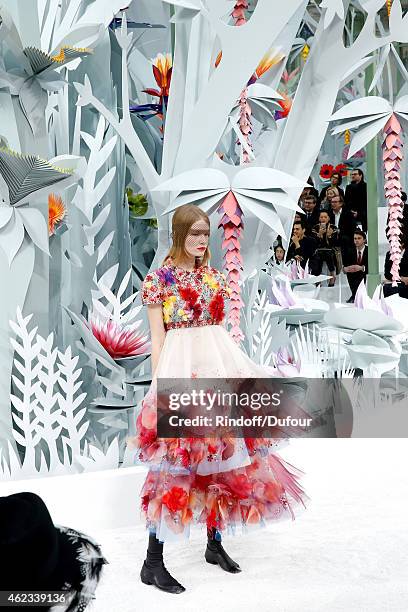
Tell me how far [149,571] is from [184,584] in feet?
0.34

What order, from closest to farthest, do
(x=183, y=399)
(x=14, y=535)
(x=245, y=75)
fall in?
(x=14, y=535)
(x=183, y=399)
(x=245, y=75)

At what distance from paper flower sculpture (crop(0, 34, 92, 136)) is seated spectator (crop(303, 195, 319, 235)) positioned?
3.07m

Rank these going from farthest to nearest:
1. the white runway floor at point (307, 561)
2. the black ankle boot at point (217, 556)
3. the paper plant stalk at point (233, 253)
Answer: the paper plant stalk at point (233, 253)
the black ankle boot at point (217, 556)
the white runway floor at point (307, 561)

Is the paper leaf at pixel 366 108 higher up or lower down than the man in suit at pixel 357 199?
higher up

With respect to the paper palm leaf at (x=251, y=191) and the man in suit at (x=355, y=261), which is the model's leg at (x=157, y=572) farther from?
the man in suit at (x=355, y=261)

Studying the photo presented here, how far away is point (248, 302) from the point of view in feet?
12.0

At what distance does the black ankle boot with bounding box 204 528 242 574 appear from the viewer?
7.41 ft

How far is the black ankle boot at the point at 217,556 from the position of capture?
7.41 ft

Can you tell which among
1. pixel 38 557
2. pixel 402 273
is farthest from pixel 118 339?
pixel 402 273

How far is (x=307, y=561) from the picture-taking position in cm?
233

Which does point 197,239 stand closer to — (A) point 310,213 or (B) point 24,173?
(B) point 24,173

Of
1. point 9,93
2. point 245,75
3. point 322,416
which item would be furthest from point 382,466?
point 9,93

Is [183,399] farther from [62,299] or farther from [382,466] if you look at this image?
[382,466]

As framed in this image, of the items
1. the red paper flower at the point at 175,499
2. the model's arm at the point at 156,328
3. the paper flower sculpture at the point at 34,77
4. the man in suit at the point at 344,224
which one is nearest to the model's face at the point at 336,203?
the man in suit at the point at 344,224
